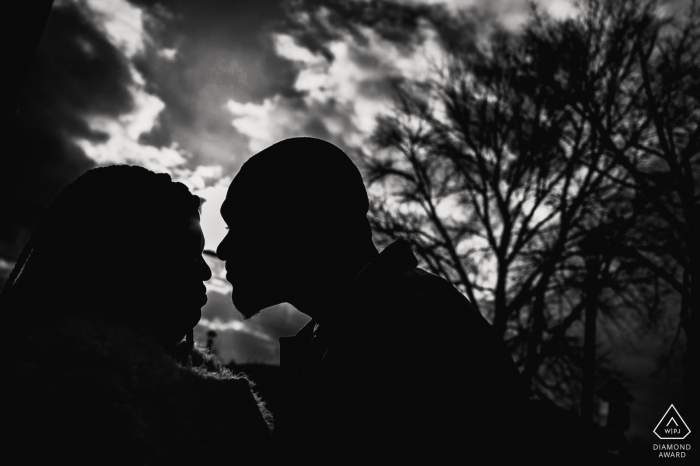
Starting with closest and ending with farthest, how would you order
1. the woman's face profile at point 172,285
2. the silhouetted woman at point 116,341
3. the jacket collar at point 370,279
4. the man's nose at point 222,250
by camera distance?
1. the silhouetted woman at point 116,341
2. the jacket collar at point 370,279
3. the woman's face profile at point 172,285
4. the man's nose at point 222,250

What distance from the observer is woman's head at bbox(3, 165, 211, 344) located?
1.74 metres

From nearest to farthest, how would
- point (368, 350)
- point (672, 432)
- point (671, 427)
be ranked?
point (368, 350)
point (672, 432)
point (671, 427)

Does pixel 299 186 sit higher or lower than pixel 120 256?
higher

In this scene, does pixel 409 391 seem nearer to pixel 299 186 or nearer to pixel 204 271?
pixel 299 186

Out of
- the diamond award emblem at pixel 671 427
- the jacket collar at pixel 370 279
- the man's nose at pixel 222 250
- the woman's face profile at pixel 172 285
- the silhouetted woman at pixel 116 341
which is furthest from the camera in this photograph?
the diamond award emblem at pixel 671 427

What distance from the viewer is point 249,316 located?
2.10m

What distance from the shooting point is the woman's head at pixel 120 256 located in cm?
174

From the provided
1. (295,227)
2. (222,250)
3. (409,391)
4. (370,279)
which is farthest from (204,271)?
(409,391)

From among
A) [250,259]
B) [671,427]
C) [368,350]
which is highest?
[671,427]

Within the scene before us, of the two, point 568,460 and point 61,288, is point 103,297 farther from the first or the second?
point 568,460

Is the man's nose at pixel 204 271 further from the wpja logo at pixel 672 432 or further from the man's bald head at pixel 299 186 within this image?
the wpja logo at pixel 672 432

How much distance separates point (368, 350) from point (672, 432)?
11618 mm

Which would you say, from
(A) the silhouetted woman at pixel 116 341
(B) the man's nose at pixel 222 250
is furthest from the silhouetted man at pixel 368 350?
(A) the silhouetted woman at pixel 116 341

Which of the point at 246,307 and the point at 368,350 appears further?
the point at 246,307
